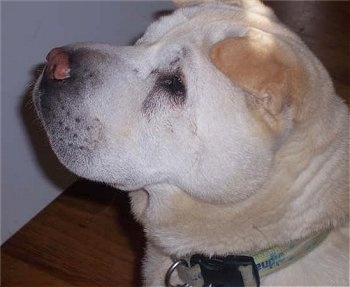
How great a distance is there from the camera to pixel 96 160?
1.36 m

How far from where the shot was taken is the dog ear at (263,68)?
1174 mm

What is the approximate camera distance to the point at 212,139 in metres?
1.29

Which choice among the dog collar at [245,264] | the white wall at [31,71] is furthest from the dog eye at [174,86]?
the white wall at [31,71]

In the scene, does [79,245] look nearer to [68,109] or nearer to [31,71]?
[31,71]

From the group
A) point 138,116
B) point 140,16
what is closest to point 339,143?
point 138,116

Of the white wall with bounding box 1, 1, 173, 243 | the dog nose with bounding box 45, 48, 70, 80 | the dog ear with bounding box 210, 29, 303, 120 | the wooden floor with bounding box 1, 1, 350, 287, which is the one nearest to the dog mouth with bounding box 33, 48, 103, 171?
the dog nose with bounding box 45, 48, 70, 80

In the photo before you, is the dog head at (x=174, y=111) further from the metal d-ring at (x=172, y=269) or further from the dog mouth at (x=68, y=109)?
the metal d-ring at (x=172, y=269)

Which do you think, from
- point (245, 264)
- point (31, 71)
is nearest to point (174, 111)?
point (245, 264)

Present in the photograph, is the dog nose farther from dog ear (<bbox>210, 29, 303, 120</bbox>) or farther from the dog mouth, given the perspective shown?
dog ear (<bbox>210, 29, 303, 120</bbox>)

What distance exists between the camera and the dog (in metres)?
1.28

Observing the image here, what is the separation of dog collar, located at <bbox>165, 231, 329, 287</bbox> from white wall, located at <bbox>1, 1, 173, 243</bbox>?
0.86 m

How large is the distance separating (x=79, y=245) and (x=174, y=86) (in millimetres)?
1188

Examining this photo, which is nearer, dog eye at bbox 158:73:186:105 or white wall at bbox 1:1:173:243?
dog eye at bbox 158:73:186:105

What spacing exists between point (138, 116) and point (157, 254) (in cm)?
45
